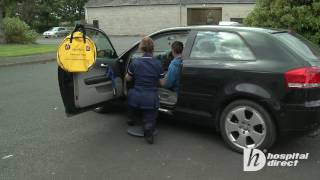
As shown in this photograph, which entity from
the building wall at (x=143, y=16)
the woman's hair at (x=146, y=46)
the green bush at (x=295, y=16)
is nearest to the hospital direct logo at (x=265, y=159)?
the woman's hair at (x=146, y=46)

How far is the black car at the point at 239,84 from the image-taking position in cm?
497

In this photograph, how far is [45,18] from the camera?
64.2 metres

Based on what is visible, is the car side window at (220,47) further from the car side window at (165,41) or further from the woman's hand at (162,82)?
the woman's hand at (162,82)

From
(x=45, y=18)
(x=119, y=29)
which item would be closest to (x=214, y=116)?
(x=119, y=29)

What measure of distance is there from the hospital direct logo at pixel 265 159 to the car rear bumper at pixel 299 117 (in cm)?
41

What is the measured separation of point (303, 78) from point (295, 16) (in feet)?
15.3

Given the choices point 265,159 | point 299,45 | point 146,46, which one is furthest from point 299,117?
point 146,46

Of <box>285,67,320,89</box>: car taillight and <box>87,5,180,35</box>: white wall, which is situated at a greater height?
<box>87,5,180,35</box>: white wall

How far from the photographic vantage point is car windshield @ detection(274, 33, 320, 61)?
5301 mm

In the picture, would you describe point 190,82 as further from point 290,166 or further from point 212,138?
point 290,166

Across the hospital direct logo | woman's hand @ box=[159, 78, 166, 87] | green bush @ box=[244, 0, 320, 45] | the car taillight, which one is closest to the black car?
the car taillight

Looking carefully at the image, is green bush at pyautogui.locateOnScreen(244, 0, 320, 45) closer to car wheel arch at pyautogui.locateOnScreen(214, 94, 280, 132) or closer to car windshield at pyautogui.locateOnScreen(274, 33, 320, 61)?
car windshield at pyautogui.locateOnScreen(274, 33, 320, 61)

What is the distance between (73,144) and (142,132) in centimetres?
101

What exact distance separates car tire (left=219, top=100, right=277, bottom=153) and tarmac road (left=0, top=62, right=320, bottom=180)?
0.19 meters
